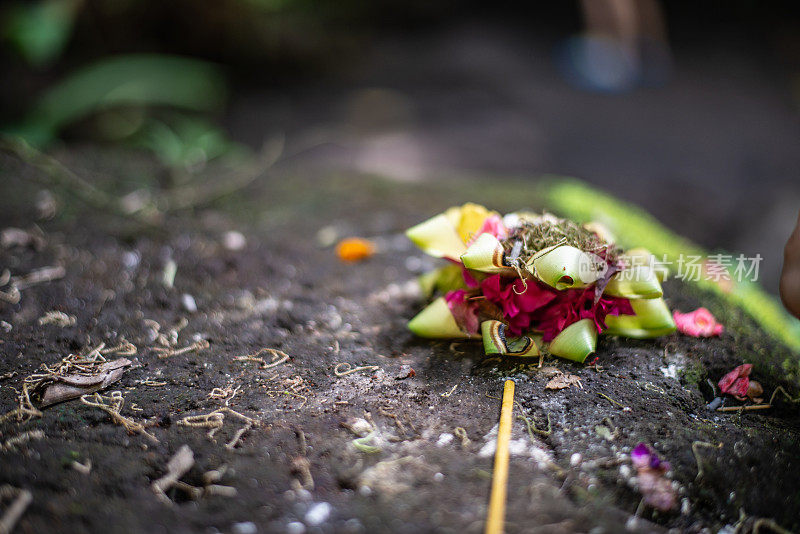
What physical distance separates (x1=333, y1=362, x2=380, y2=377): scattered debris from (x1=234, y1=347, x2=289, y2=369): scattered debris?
174 millimetres

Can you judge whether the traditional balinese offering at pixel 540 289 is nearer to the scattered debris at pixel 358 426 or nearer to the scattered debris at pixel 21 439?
the scattered debris at pixel 358 426

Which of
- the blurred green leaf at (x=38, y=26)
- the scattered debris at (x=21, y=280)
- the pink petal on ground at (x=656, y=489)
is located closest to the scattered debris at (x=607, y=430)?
the pink petal on ground at (x=656, y=489)

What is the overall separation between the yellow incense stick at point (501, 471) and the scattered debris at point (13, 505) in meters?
0.97

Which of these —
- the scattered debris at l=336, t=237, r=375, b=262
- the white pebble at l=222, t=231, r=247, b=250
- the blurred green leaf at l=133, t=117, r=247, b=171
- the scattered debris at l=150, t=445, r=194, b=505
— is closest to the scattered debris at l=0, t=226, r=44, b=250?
the white pebble at l=222, t=231, r=247, b=250

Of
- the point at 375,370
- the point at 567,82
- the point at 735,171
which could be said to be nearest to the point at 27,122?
the point at 375,370

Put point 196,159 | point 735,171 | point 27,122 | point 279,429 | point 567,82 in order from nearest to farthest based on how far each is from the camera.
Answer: point 279,429 < point 196,159 < point 27,122 < point 735,171 < point 567,82

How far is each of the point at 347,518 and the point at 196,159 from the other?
3.02m

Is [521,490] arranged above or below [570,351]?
below

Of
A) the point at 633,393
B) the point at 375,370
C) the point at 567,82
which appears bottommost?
the point at 375,370

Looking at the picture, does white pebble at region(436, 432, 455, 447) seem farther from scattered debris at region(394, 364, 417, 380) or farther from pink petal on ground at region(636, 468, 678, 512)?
pink petal on ground at region(636, 468, 678, 512)

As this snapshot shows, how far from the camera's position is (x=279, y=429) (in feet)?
4.64

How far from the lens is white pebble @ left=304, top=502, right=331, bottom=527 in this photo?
117 cm

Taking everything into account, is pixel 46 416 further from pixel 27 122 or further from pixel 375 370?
pixel 27 122

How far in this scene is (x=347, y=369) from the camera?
1662mm
